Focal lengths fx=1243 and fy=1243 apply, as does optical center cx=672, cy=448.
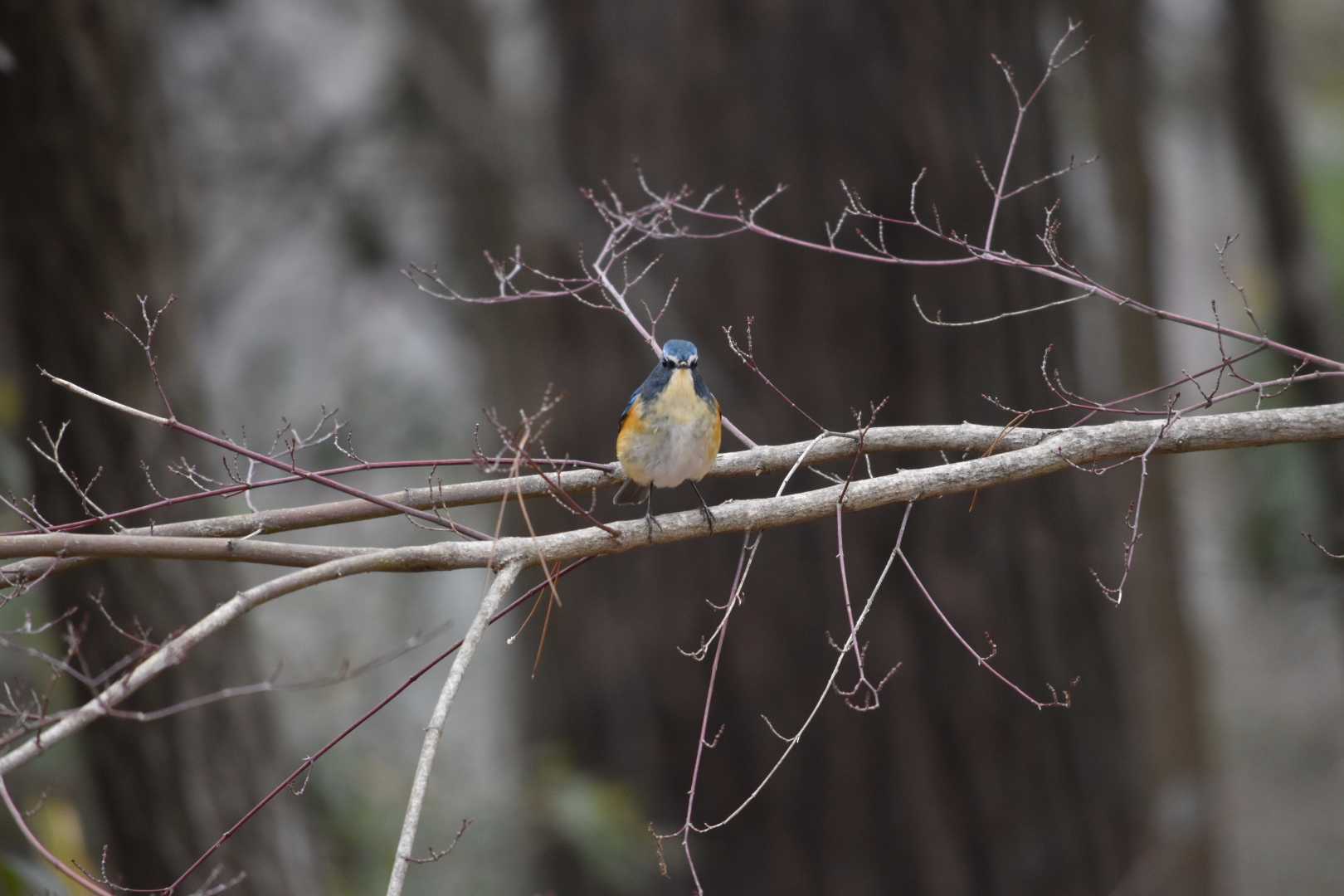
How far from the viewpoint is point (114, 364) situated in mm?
4738

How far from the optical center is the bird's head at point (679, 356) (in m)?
3.35

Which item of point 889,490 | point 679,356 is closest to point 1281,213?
point 679,356

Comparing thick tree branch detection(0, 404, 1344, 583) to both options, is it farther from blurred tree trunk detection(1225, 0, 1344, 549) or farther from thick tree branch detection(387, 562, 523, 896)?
blurred tree trunk detection(1225, 0, 1344, 549)

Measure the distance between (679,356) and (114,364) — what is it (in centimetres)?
255

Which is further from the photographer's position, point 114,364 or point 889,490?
point 114,364

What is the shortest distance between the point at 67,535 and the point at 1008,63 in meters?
4.56

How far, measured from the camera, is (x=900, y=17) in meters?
5.71

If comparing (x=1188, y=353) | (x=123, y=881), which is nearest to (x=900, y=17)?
(x=123, y=881)

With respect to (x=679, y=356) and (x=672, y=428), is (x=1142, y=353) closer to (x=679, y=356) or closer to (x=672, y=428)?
(x=679, y=356)

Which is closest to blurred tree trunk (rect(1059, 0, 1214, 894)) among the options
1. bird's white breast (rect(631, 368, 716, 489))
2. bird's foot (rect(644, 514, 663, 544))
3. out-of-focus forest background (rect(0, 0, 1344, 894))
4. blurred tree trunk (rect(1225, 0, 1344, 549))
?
out-of-focus forest background (rect(0, 0, 1344, 894))

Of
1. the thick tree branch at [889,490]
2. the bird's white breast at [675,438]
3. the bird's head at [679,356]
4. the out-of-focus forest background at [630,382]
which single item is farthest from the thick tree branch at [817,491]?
the out-of-focus forest background at [630,382]

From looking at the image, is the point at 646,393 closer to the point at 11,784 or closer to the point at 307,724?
the point at 11,784

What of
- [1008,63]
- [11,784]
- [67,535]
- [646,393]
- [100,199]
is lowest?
[11,784]

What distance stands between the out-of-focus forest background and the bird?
283mm
